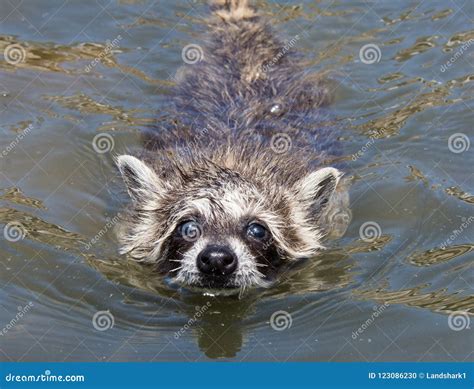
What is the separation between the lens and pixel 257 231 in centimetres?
1020

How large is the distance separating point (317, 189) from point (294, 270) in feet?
3.31

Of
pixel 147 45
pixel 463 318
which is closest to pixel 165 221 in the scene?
pixel 463 318

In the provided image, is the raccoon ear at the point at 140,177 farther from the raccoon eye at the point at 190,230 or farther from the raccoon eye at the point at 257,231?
the raccoon eye at the point at 257,231

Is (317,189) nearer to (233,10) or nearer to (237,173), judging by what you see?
(237,173)

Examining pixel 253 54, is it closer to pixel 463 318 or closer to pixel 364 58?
pixel 364 58

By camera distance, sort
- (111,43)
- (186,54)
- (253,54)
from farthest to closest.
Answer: (111,43)
(186,54)
(253,54)

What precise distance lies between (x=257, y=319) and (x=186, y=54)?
5880 mm

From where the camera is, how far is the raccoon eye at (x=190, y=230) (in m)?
9.96

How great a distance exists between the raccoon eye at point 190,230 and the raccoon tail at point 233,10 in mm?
5193

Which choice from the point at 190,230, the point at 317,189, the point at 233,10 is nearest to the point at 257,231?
the point at 190,230

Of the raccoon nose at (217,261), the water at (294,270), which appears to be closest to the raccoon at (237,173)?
the raccoon nose at (217,261)

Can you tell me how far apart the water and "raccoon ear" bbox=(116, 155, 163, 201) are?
34.6 inches

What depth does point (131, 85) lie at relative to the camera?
14727mm

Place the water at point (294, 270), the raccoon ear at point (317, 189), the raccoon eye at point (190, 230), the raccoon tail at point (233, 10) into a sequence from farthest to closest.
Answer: the raccoon tail at point (233, 10) < the raccoon ear at point (317, 189) < the raccoon eye at point (190, 230) < the water at point (294, 270)
